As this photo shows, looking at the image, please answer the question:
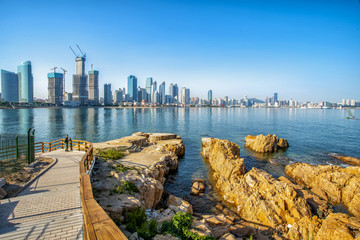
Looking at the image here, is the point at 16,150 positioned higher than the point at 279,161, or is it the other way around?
the point at 16,150

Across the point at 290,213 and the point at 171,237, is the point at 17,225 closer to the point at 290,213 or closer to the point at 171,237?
the point at 171,237

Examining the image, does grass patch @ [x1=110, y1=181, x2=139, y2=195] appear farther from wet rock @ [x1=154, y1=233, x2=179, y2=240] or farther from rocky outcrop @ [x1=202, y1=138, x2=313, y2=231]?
rocky outcrop @ [x1=202, y1=138, x2=313, y2=231]

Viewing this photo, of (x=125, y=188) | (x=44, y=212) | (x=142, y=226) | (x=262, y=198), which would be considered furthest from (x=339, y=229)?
(x=44, y=212)

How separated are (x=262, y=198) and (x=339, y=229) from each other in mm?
4917

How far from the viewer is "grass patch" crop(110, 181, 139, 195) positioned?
1045 centimetres

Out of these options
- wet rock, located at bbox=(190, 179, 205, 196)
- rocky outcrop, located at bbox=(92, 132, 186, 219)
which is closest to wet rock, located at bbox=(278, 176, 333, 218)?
wet rock, located at bbox=(190, 179, 205, 196)

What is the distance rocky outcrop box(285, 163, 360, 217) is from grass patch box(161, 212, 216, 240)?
1408 cm

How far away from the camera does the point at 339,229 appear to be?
8.45 m

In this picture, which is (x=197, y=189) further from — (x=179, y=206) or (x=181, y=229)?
(x=181, y=229)

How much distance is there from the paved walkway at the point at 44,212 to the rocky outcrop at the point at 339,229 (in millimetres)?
10549

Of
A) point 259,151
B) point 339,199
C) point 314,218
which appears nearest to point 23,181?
point 314,218

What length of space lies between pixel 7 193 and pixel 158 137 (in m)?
26.4

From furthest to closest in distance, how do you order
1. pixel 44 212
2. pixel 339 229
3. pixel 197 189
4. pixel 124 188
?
pixel 197 189
pixel 124 188
pixel 339 229
pixel 44 212

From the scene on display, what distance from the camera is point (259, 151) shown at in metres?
32.9
